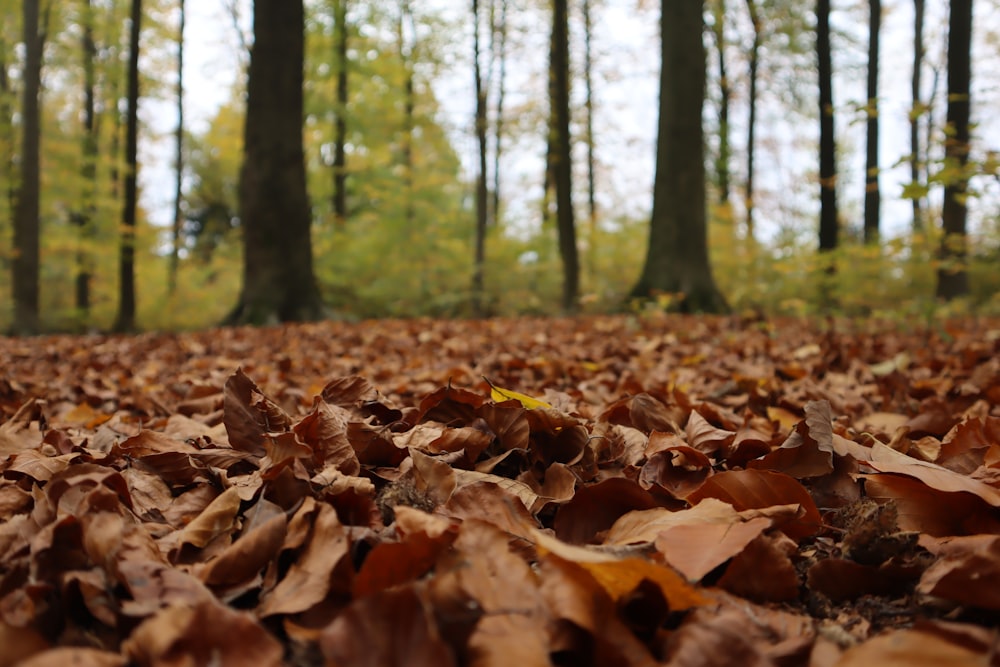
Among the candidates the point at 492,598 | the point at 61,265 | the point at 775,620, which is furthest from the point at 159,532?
the point at 61,265

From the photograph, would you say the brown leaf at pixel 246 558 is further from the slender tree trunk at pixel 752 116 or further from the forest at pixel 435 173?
the slender tree trunk at pixel 752 116

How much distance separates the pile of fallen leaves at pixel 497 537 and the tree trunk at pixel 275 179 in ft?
21.1

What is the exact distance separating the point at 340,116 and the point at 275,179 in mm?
6822

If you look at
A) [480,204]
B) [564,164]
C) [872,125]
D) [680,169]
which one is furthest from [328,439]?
[872,125]

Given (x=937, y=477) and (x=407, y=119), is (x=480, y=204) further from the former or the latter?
(x=937, y=477)

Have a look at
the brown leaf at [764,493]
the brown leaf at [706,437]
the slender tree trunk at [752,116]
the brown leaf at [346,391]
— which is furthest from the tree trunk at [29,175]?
the slender tree trunk at [752,116]

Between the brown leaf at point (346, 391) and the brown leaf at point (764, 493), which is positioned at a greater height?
the brown leaf at point (346, 391)

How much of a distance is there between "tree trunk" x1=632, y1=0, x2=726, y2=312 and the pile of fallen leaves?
258 inches

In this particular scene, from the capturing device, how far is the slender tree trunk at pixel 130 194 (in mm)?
12805

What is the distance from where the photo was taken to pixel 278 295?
26.3ft

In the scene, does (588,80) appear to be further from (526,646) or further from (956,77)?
(526,646)

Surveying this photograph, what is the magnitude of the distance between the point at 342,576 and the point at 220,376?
2.38m

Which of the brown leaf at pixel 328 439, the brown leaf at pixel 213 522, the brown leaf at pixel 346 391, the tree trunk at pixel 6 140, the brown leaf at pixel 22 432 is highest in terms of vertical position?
the tree trunk at pixel 6 140

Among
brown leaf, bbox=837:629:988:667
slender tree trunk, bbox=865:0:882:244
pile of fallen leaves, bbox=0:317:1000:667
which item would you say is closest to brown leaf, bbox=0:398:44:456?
pile of fallen leaves, bbox=0:317:1000:667
